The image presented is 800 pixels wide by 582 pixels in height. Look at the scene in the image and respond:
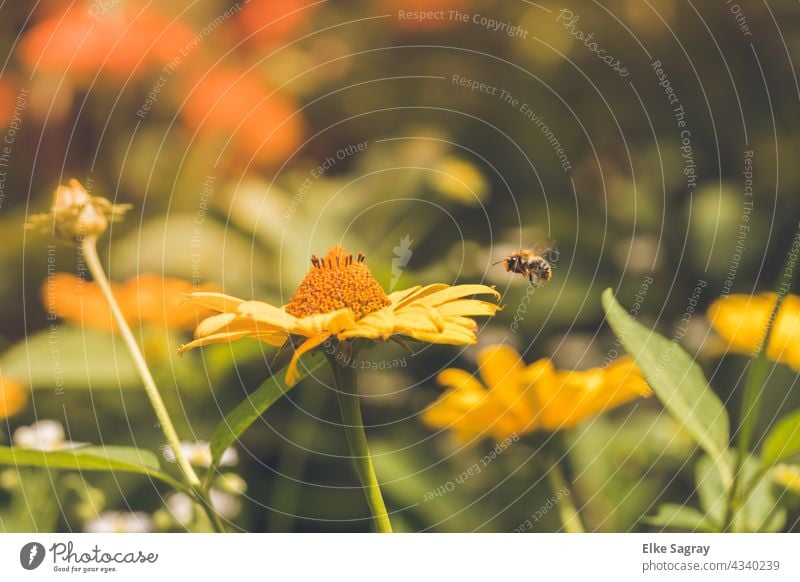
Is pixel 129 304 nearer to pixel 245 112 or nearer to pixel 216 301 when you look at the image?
pixel 245 112

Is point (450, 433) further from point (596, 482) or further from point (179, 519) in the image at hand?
point (179, 519)

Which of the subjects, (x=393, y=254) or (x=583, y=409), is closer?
(x=583, y=409)

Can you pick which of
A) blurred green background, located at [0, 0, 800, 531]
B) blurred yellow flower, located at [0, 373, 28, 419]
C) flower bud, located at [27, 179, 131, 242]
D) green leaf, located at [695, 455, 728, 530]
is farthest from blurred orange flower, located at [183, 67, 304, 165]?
green leaf, located at [695, 455, 728, 530]

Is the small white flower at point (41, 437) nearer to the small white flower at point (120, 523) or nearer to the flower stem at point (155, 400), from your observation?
the small white flower at point (120, 523)

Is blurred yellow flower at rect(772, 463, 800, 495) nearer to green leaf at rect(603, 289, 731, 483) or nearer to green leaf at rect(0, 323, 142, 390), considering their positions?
green leaf at rect(603, 289, 731, 483)

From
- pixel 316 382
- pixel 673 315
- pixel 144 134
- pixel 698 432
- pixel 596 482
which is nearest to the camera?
pixel 698 432

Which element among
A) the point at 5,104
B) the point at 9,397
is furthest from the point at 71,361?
the point at 5,104

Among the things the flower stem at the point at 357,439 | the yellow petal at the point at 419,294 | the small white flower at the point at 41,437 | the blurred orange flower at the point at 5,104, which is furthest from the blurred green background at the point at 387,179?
the flower stem at the point at 357,439
